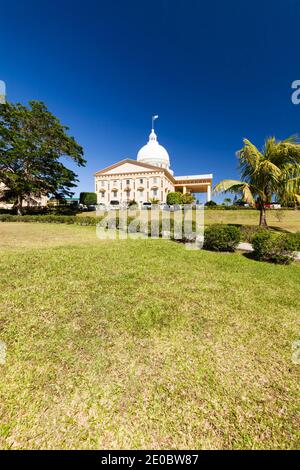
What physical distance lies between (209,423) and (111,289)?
10.7 feet

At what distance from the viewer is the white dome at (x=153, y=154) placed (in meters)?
59.2

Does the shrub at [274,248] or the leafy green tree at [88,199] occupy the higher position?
the leafy green tree at [88,199]

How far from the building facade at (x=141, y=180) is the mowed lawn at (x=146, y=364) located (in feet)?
142

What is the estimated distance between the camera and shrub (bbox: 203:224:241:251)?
8.86 metres

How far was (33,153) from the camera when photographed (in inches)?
1040

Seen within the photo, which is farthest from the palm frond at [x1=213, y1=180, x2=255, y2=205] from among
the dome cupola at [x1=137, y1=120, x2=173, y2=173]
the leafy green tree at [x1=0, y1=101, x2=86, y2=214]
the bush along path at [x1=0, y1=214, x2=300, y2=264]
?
the dome cupola at [x1=137, y1=120, x2=173, y2=173]

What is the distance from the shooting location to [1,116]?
1022 inches

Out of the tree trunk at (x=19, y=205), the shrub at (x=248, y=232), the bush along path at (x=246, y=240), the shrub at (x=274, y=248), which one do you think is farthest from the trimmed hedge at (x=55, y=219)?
the shrub at (x=274, y=248)

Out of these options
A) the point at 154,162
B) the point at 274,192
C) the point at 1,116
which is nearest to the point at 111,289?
the point at 274,192

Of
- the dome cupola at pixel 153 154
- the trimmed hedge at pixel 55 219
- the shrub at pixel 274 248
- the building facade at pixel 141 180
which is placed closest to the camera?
the shrub at pixel 274 248

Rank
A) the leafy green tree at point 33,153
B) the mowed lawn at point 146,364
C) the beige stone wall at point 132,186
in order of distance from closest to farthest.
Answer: the mowed lawn at point 146,364, the leafy green tree at point 33,153, the beige stone wall at point 132,186

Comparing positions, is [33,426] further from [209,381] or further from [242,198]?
[242,198]

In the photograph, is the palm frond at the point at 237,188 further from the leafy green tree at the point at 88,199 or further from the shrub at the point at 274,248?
the leafy green tree at the point at 88,199

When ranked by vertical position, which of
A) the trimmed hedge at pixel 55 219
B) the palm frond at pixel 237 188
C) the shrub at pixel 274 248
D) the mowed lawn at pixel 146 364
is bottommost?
the mowed lawn at pixel 146 364
